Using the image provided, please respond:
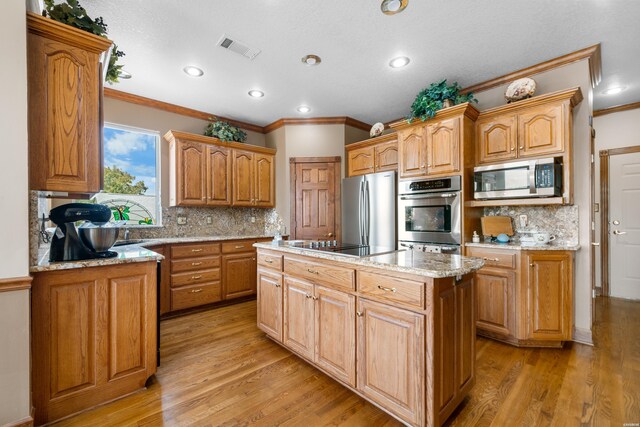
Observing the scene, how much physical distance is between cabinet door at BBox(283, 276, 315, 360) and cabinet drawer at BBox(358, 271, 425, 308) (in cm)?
55

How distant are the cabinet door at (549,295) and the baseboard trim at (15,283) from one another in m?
3.57

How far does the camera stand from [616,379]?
2.05m

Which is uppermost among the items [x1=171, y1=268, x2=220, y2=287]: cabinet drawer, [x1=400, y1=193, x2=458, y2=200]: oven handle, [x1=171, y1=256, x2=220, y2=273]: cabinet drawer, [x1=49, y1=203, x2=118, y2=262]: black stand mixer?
[x1=400, y1=193, x2=458, y2=200]: oven handle

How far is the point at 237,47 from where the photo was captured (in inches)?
103

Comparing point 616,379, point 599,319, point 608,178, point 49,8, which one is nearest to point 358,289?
point 616,379

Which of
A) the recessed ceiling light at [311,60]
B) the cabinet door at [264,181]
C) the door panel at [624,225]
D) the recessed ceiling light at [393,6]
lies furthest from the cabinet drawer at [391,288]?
the door panel at [624,225]

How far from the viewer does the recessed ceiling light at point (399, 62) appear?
2797 millimetres

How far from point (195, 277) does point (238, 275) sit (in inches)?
22.9

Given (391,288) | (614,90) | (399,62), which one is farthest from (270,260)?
(614,90)

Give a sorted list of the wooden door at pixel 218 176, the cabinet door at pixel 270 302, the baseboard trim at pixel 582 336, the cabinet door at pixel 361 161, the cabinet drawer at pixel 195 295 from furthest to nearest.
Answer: the cabinet door at pixel 361 161 < the wooden door at pixel 218 176 < the cabinet drawer at pixel 195 295 < the baseboard trim at pixel 582 336 < the cabinet door at pixel 270 302

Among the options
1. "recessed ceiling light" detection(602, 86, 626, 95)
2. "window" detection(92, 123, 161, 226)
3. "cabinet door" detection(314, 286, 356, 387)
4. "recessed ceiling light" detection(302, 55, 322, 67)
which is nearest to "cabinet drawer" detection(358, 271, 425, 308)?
"cabinet door" detection(314, 286, 356, 387)

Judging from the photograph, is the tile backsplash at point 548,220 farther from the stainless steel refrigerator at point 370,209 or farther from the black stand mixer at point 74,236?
the black stand mixer at point 74,236

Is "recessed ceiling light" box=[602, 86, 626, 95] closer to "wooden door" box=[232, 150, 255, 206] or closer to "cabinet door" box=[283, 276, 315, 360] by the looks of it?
→ "cabinet door" box=[283, 276, 315, 360]

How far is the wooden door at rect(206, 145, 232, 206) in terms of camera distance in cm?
402
